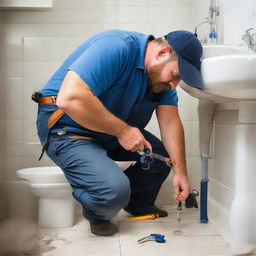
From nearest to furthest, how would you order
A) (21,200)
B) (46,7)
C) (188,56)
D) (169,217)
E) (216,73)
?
(21,200), (216,73), (188,56), (169,217), (46,7)

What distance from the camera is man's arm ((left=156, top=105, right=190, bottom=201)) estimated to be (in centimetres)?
150

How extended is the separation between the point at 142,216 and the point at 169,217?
156mm

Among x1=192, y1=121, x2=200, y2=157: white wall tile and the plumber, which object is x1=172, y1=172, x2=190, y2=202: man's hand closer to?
A: the plumber

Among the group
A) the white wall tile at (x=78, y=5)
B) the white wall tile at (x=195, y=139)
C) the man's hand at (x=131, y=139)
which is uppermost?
the white wall tile at (x=78, y=5)

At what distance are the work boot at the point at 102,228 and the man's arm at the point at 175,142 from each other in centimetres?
31

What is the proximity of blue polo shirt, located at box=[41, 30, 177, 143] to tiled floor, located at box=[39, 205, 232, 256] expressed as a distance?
0.48 metres

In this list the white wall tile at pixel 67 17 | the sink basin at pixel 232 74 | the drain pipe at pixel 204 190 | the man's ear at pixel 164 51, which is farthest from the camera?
the white wall tile at pixel 67 17

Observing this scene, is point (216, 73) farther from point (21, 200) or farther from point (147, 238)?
point (21, 200)

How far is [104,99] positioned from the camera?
1.47 metres

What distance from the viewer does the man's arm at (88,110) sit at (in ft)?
4.01

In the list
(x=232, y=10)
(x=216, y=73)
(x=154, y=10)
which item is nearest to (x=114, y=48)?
(x=216, y=73)

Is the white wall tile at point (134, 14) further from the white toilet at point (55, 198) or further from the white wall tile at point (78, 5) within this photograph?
the white toilet at point (55, 198)

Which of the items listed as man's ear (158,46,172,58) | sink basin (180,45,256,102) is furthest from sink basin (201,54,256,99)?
man's ear (158,46,172,58)

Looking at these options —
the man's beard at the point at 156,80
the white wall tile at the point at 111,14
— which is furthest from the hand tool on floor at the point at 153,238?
the white wall tile at the point at 111,14
